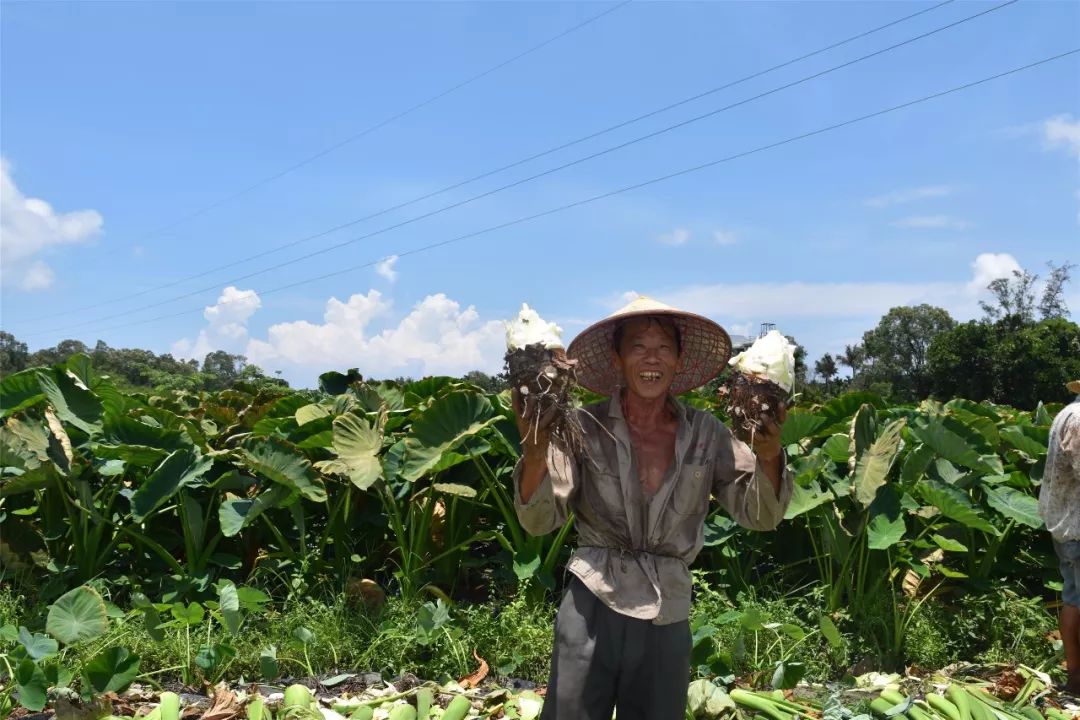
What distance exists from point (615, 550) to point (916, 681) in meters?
2.42

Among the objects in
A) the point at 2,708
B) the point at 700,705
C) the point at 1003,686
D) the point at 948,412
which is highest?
the point at 948,412

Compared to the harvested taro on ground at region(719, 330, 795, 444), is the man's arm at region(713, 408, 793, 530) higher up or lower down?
lower down

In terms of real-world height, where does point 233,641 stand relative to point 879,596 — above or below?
above

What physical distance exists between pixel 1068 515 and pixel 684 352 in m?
2.57

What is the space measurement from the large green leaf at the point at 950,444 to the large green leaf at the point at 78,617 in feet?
12.5

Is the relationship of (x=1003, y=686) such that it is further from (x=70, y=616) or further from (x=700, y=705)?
(x=70, y=616)

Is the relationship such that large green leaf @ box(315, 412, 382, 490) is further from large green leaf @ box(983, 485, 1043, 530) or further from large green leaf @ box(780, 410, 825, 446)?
large green leaf @ box(983, 485, 1043, 530)

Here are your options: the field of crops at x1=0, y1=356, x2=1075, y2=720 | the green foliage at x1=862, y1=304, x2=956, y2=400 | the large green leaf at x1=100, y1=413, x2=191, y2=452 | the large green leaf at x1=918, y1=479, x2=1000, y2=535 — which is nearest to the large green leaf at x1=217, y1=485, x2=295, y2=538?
the field of crops at x1=0, y1=356, x2=1075, y2=720

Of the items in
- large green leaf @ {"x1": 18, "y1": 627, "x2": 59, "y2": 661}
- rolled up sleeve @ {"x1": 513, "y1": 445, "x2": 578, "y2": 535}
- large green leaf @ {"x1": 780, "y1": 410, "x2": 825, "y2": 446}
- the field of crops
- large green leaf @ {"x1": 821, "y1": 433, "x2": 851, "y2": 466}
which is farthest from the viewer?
large green leaf @ {"x1": 780, "y1": 410, "x2": 825, "y2": 446}

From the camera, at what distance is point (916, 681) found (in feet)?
13.1

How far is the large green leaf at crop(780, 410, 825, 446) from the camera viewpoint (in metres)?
4.97

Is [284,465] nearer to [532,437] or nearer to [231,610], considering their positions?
[231,610]

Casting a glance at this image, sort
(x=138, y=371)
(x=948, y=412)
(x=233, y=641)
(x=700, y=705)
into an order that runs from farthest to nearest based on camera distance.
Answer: (x=138, y=371), (x=948, y=412), (x=233, y=641), (x=700, y=705)

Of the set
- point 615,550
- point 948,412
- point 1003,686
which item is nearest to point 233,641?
point 615,550
